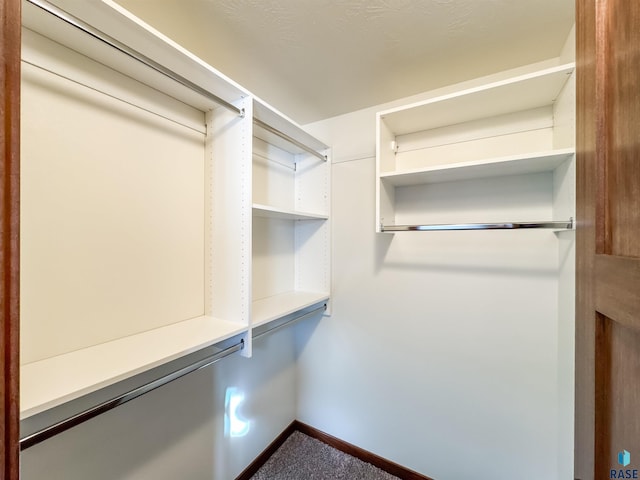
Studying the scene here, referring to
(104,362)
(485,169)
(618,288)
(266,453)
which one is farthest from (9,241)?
(266,453)

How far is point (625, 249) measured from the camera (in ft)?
1.51

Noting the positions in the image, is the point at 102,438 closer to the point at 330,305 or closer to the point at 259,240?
the point at 259,240

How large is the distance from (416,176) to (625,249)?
3.32ft

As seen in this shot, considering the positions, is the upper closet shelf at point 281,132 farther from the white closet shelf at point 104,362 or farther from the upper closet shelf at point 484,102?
the white closet shelf at point 104,362

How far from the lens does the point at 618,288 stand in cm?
46

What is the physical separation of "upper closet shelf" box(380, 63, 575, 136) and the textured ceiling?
0.75 feet

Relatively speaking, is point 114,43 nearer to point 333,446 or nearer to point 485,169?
point 485,169

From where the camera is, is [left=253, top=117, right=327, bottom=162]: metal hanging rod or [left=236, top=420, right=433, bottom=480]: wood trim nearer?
[left=253, top=117, right=327, bottom=162]: metal hanging rod

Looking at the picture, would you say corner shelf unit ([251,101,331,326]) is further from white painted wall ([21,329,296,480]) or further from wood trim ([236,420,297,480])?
wood trim ([236,420,297,480])

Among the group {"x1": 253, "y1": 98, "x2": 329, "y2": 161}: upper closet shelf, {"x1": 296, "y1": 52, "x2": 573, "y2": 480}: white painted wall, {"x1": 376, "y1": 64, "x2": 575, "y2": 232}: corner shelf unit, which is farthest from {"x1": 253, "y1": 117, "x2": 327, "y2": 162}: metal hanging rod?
{"x1": 376, "y1": 64, "x2": 575, "y2": 232}: corner shelf unit

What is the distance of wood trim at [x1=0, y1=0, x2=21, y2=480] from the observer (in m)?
0.40

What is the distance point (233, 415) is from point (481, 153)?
2.15 m

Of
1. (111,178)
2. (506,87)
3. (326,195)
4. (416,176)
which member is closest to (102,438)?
(111,178)

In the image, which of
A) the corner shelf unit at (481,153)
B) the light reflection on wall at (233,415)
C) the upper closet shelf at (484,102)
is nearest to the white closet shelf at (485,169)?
the corner shelf unit at (481,153)
